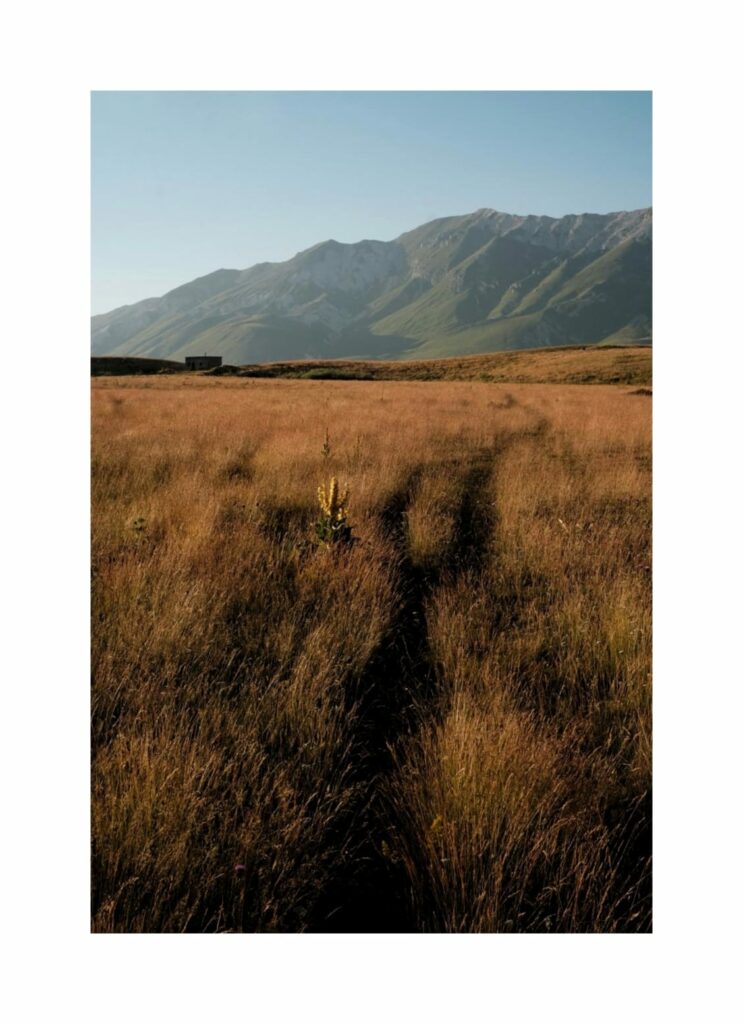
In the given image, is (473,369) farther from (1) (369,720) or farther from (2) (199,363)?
(1) (369,720)

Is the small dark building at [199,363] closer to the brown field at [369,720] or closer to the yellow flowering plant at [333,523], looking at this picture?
the brown field at [369,720]

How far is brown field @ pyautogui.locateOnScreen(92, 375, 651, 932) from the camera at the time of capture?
209 centimetres

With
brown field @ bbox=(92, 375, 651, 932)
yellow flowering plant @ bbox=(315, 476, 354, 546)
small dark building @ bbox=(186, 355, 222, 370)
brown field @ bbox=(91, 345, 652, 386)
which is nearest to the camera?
brown field @ bbox=(92, 375, 651, 932)

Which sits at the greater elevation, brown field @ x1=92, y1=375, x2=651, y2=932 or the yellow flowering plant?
the yellow flowering plant

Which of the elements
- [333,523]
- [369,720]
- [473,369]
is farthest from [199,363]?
[369,720]

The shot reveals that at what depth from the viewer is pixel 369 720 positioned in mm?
3203

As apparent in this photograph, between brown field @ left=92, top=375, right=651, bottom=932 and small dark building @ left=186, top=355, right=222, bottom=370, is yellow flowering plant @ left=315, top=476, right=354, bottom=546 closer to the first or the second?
brown field @ left=92, top=375, right=651, bottom=932

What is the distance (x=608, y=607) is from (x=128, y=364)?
59668mm

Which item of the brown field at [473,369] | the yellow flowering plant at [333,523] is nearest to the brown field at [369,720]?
the yellow flowering plant at [333,523]

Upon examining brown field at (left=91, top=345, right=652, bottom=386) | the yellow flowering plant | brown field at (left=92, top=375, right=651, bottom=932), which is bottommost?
brown field at (left=92, top=375, right=651, bottom=932)

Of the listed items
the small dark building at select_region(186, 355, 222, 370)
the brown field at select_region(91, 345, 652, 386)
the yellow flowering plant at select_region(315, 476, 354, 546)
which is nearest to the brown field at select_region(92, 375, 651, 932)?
the yellow flowering plant at select_region(315, 476, 354, 546)

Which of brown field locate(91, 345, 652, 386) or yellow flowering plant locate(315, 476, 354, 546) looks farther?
brown field locate(91, 345, 652, 386)
